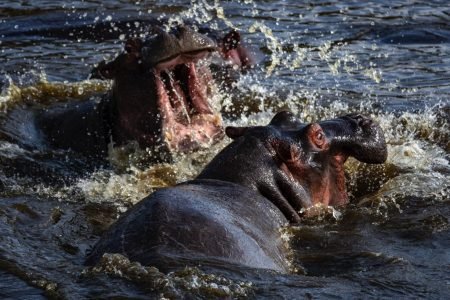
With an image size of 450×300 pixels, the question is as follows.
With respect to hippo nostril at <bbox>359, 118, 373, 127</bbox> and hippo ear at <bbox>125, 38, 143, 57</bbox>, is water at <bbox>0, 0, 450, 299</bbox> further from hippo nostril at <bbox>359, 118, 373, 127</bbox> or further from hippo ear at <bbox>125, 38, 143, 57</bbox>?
hippo ear at <bbox>125, 38, 143, 57</bbox>

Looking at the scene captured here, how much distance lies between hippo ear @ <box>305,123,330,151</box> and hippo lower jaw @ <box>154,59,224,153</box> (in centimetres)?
168

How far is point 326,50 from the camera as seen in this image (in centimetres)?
1162

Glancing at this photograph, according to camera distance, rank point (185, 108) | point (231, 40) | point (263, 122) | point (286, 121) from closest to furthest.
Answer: point (286, 121), point (185, 108), point (263, 122), point (231, 40)

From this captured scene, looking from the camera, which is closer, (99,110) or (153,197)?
(153,197)

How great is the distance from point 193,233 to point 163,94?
3218 millimetres

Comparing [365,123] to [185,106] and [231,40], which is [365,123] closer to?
[185,106]

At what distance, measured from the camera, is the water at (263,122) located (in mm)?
4859

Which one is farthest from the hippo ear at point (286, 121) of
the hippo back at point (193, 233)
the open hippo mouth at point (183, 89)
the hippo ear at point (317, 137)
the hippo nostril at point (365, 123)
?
the open hippo mouth at point (183, 89)

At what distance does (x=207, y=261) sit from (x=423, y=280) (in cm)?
111

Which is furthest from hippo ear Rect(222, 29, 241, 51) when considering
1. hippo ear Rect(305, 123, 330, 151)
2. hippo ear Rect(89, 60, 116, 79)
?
hippo ear Rect(305, 123, 330, 151)

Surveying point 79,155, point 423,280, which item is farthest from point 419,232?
point 79,155

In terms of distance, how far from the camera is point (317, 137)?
6.32 metres

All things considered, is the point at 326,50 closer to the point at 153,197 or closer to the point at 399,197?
→ the point at 399,197

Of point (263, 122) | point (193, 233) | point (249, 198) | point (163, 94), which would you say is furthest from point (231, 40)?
point (193, 233)
